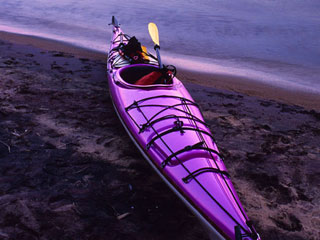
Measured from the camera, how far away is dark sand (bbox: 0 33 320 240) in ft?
6.99

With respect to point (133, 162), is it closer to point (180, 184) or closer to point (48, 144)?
point (180, 184)

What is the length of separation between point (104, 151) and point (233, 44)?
6606mm

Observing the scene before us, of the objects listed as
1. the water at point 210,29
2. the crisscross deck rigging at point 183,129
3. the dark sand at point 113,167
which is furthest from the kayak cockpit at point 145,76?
the water at point 210,29

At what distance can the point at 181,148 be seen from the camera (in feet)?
7.98

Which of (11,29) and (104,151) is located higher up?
(11,29)

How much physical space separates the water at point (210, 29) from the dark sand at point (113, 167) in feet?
7.86

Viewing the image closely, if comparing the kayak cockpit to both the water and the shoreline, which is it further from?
the water

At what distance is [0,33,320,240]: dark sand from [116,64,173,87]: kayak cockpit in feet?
1.75

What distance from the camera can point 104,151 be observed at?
2.97 m

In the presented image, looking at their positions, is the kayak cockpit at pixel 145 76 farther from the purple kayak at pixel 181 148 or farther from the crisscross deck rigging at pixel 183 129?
the crisscross deck rigging at pixel 183 129

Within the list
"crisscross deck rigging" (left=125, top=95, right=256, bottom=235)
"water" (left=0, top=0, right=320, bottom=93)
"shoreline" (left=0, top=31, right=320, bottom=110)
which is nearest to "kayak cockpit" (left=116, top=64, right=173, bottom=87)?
"crisscross deck rigging" (left=125, top=95, right=256, bottom=235)

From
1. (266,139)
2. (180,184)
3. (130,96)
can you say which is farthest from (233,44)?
(180,184)

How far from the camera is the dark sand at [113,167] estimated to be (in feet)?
6.99

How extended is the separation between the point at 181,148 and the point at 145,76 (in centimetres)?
151
